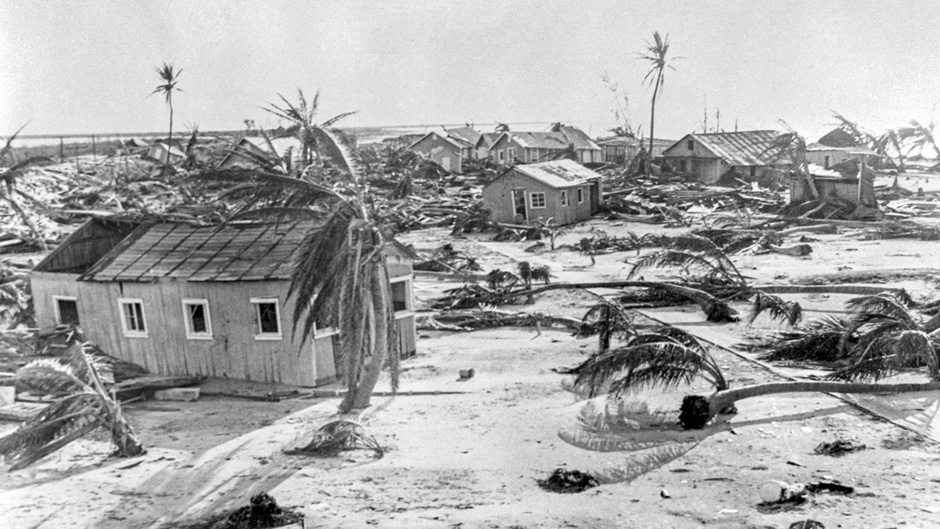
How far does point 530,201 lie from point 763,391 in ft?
96.3

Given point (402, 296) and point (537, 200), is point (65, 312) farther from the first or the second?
point (537, 200)

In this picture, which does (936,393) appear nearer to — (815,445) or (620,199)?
(815,445)

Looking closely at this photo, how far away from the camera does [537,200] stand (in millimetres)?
41969

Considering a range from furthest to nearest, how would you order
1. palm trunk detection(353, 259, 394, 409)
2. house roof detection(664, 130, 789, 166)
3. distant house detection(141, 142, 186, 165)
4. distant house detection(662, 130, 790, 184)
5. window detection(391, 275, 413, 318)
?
distant house detection(141, 142, 186, 165) → house roof detection(664, 130, 789, 166) → distant house detection(662, 130, 790, 184) → window detection(391, 275, 413, 318) → palm trunk detection(353, 259, 394, 409)

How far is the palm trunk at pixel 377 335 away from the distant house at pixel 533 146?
54.1 metres

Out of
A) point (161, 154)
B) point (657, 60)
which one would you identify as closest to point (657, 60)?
point (657, 60)

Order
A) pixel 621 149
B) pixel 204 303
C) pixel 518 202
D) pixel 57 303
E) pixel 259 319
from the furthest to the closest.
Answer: pixel 621 149 → pixel 518 202 → pixel 57 303 → pixel 204 303 → pixel 259 319

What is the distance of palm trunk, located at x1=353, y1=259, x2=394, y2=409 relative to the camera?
1467 centimetres

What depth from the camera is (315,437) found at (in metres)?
12.9

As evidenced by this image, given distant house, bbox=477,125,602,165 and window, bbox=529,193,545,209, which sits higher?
distant house, bbox=477,125,602,165

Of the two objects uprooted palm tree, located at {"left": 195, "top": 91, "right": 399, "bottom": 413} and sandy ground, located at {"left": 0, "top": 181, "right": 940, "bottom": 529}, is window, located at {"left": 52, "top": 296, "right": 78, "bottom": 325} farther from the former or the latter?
uprooted palm tree, located at {"left": 195, "top": 91, "right": 399, "bottom": 413}

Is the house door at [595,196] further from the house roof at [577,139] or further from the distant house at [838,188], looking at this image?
the house roof at [577,139]

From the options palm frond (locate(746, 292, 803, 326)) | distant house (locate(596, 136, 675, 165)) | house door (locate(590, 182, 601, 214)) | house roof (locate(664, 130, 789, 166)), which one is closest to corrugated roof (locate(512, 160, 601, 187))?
house door (locate(590, 182, 601, 214))

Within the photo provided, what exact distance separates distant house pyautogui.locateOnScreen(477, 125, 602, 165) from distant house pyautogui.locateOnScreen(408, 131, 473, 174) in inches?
120
